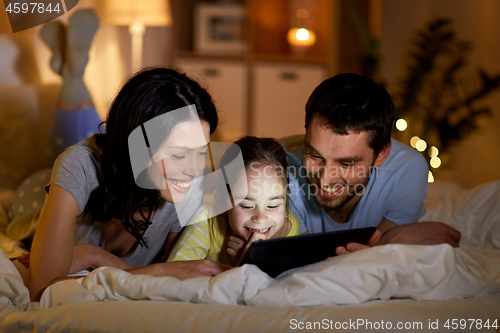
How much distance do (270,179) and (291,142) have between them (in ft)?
1.32

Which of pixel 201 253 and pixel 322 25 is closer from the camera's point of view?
pixel 201 253

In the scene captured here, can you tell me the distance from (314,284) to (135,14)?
2173mm

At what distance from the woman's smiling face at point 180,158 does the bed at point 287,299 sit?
26 cm

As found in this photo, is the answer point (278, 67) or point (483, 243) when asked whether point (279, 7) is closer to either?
point (278, 67)

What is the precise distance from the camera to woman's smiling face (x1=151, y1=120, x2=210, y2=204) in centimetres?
107

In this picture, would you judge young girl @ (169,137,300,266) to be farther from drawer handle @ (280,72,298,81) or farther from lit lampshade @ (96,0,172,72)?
drawer handle @ (280,72,298,81)

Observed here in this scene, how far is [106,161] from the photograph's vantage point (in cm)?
109

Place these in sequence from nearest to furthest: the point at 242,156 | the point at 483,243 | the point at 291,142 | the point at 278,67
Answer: the point at 242,156, the point at 483,243, the point at 291,142, the point at 278,67

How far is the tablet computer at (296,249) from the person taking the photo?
2.93 feet

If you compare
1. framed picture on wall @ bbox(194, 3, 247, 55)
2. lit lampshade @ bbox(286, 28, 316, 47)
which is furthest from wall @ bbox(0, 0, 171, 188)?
lit lampshade @ bbox(286, 28, 316, 47)

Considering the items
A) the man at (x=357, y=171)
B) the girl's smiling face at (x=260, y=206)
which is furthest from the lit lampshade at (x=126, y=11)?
the girl's smiling face at (x=260, y=206)

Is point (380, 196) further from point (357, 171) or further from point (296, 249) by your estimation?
Result: point (296, 249)

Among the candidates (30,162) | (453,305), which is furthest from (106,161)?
(30,162)

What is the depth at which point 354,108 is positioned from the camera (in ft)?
3.85
